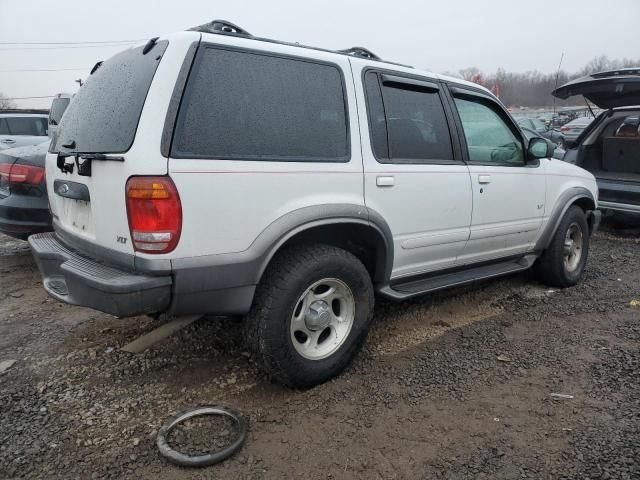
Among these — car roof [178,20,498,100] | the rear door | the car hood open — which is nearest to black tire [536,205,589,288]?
the rear door

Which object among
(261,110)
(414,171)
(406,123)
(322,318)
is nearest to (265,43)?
(261,110)

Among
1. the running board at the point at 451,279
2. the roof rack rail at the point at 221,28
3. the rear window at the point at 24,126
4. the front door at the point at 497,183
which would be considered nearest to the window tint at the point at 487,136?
the front door at the point at 497,183

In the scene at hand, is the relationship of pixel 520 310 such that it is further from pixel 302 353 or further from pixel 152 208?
pixel 152 208

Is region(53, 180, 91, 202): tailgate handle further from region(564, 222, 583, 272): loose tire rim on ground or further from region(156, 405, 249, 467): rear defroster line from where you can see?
region(564, 222, 583, 272): loose tire rim on ground

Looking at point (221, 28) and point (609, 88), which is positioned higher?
point (221, 28)

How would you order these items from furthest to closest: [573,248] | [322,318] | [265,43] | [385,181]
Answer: [573,248]
[385,181]
[322,318]
[265,43]

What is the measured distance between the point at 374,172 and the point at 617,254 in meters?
4.57

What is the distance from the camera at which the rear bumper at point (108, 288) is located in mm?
2248

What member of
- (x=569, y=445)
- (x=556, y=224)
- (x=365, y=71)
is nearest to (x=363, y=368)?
Result: (x=569, y=445)

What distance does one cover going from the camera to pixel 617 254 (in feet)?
19.7

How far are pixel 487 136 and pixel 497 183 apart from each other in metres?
0.42

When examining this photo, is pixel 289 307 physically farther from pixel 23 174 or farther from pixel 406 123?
pixel 23 174

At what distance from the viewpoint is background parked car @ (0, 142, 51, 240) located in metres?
4.39

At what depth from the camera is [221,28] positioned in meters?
2.61
